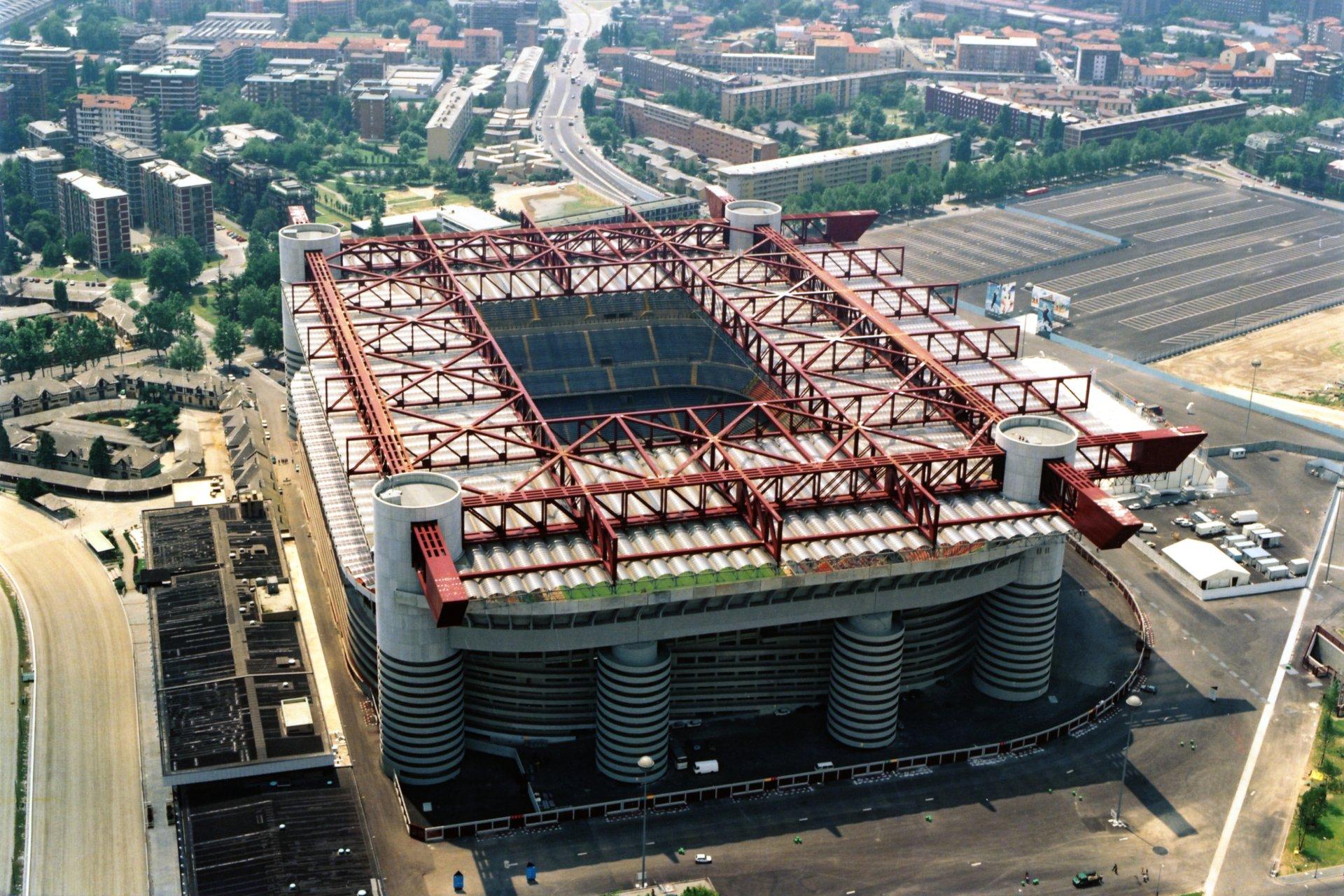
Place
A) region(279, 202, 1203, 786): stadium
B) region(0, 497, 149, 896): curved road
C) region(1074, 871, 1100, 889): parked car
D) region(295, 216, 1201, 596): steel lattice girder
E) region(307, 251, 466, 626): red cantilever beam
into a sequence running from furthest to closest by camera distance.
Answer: region(295, 216, 1201, 596): steel lattice girder < region(279, 202, 1203, 786): stadium < region(0, 497, 149, 896): curved road < region(1074, 871, 1100, 889): parked car < region(307, 251, 466, 626): red cantilever beam

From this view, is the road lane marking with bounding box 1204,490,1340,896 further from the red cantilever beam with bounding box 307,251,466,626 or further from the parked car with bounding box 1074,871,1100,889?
the red cantilever beam with bounding box 307,251,466,626

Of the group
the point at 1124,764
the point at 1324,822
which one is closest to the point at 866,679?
the point at 1124,764

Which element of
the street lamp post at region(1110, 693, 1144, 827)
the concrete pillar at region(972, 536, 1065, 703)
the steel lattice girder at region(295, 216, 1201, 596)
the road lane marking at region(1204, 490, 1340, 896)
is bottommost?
the road lane marking at region(1204, 490, 1340, 896)

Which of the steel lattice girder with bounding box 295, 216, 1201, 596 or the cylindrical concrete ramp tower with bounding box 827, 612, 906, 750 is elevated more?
the steel lattice girder with bounding box 295, 216, 1201, 596

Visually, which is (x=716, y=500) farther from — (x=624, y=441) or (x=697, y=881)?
(x=697, y=881)

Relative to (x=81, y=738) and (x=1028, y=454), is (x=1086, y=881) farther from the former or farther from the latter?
(x=81, y=738)

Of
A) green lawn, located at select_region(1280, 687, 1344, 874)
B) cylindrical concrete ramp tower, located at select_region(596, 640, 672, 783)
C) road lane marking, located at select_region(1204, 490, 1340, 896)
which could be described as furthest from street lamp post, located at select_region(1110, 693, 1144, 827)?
cylindrical concrete ramp tower, located at select_region(596, 640, 672, 783)

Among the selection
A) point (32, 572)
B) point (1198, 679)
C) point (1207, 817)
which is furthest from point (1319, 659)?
point (32, 572)
